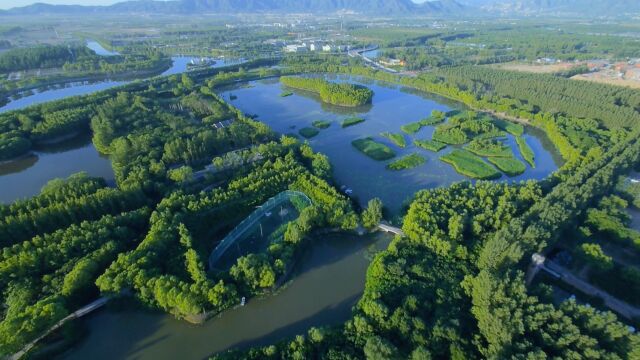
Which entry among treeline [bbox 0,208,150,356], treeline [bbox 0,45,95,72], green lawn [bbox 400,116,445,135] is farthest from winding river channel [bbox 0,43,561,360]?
treeline [bbox 0,45,95,72]

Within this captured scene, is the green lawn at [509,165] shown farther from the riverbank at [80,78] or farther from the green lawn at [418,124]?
the riverbank at [80,78]

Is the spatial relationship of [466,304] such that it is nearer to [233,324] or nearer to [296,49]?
[233,324]

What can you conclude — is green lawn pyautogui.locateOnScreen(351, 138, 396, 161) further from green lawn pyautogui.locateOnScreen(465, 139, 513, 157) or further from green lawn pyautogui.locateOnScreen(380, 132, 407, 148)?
green lawn pyautogui.locateOnScreen(465, 139, 513, 157)

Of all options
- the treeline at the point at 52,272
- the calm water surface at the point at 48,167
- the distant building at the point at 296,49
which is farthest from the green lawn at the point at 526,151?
the distant building at the point at 296,49

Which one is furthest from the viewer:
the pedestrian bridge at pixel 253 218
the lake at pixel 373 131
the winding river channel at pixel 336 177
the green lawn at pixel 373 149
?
the green lawn at pixel 373 149

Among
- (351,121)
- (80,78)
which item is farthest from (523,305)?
(80,78)

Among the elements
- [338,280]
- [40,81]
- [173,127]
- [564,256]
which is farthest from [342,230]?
[40,81]
